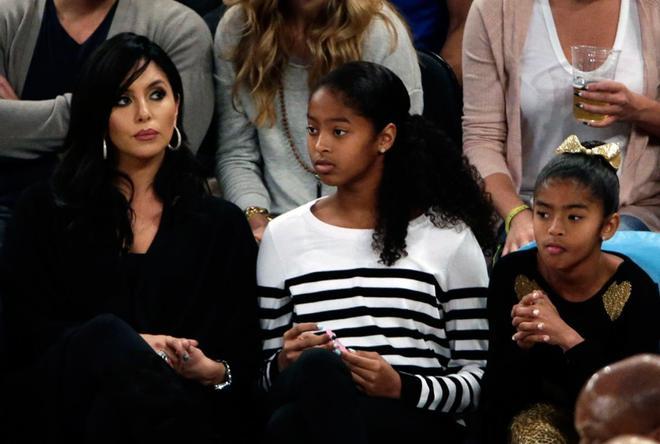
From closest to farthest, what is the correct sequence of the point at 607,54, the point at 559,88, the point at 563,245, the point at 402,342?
the point at 563,245 < the point at 402,342 < the point at 607,54 < the point at 559,88

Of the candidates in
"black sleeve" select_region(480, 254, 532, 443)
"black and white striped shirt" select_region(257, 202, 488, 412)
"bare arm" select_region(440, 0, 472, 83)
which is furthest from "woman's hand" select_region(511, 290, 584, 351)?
"bare arm" select_region(440, 0, 472, 83)

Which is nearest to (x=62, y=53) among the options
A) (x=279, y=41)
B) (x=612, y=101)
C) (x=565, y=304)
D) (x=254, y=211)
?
(x=279, y=41)

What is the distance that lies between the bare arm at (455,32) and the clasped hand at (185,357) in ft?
4.74

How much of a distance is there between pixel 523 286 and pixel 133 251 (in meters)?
0.90

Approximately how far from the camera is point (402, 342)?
3.01 metres

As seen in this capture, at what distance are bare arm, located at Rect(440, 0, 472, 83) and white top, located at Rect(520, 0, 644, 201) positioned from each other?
0.45 meters

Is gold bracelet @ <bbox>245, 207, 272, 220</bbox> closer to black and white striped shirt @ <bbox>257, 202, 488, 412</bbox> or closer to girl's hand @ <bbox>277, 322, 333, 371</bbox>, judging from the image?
black and white striped shirt @ <bbox>257, 202, 488, 412</bbox>

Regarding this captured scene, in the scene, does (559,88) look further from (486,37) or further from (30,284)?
(30,284)

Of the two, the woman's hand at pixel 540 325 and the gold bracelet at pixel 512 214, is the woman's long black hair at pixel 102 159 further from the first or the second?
the woman's hand at pixel 540 325

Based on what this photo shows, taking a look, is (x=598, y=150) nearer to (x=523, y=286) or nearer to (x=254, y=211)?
(x=523, y=286)

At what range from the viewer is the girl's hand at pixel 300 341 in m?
2.86

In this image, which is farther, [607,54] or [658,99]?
[658,99]

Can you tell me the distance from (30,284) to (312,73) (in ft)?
3.12

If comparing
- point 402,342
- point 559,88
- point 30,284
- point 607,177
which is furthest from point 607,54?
point 30,284
